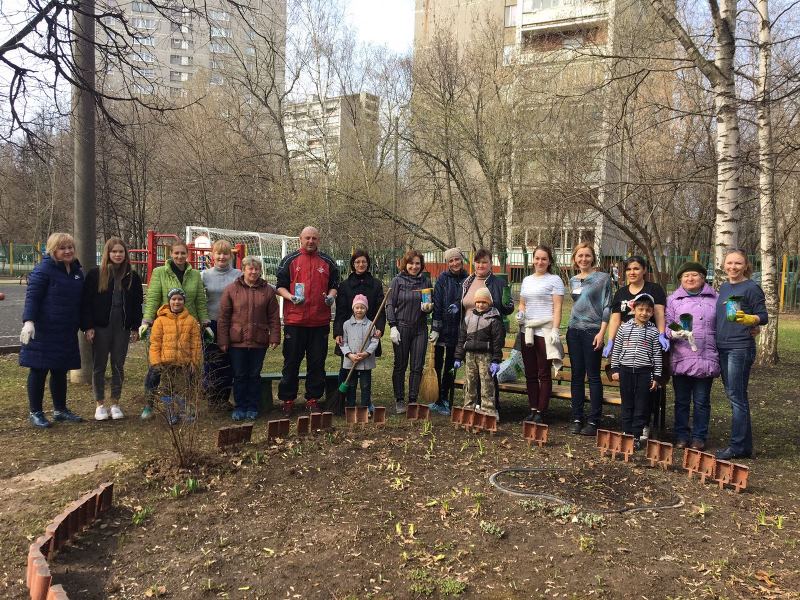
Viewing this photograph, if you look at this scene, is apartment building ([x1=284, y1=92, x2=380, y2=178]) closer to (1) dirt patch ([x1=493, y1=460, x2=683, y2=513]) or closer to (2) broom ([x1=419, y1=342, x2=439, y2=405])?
(2) broom ([x1=419, y1=342, x2=439, y2=405])

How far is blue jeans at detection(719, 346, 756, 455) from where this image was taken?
15.9 feet

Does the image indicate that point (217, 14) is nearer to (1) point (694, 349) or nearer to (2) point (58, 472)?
(2) point (58, 472)

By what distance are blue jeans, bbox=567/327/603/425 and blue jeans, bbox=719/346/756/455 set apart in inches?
38.7

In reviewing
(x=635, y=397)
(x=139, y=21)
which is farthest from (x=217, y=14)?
(x=635, y=397)

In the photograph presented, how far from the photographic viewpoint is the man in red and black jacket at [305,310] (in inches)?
237

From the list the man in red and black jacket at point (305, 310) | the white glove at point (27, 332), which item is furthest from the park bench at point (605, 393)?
the white glove at point (27, 332)

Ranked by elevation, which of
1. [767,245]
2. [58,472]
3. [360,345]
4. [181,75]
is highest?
[181,75]

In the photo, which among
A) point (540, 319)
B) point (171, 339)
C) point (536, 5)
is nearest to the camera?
point (171, 339)

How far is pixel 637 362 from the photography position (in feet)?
16.8

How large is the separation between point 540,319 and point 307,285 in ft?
7.28

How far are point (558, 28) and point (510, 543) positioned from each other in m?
28.7

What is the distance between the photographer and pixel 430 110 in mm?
19000

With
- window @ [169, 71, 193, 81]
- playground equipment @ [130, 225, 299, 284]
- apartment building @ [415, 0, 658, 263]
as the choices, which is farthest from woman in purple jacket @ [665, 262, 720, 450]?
window @ [169, 71, 193, 81]

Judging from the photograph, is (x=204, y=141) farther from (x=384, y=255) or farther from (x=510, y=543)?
(x=510, y=543)
